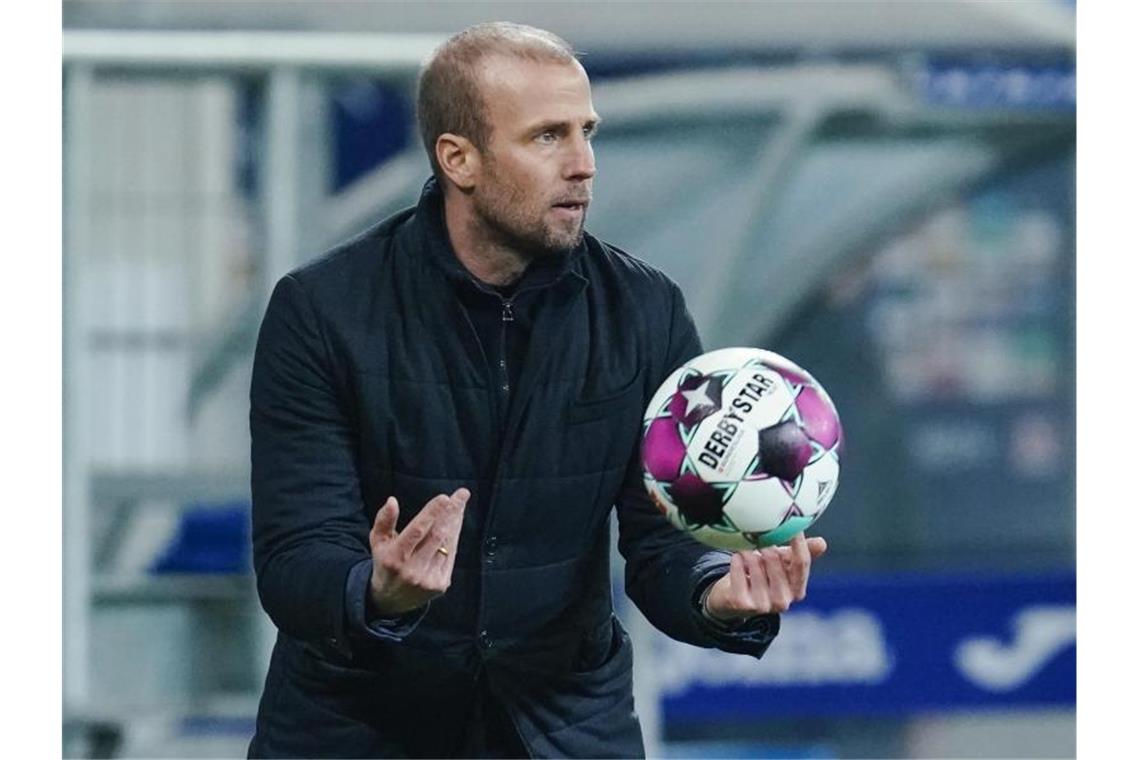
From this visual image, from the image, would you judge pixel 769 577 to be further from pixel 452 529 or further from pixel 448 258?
pixel 448 258

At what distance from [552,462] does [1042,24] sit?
551cm

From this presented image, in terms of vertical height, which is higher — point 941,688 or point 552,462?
point 552,462

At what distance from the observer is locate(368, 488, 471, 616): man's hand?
326 cm

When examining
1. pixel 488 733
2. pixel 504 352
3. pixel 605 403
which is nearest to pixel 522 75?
pixel 504 352

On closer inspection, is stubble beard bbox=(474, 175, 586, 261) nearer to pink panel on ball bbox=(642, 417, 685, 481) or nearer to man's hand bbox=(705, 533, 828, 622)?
pink panel on ball bbox=(642, 417, 685, 481)

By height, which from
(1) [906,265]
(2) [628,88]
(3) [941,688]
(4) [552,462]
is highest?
(2) [628,88]

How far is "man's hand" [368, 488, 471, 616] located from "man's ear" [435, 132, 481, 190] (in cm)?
59

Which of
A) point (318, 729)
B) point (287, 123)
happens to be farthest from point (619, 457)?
point (287, 123)

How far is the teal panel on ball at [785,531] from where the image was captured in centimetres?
356

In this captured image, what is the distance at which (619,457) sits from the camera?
369cm

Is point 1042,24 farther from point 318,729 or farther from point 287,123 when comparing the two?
point 318,729

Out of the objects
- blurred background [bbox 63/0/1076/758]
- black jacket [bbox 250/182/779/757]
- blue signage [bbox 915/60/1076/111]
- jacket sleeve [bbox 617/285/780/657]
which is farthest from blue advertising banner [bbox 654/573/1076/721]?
black jacket [bbox 250/182/779/757]

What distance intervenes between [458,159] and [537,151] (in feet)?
0.50

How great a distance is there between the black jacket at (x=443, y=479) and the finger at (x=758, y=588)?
11cm
